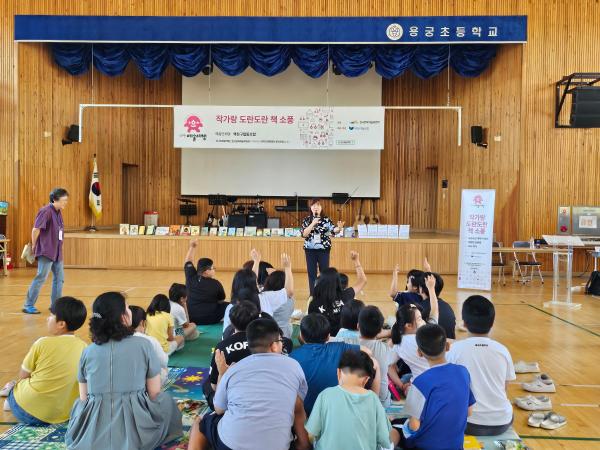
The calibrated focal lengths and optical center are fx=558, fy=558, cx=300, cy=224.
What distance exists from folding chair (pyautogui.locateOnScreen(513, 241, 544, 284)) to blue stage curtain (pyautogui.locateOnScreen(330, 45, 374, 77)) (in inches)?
186

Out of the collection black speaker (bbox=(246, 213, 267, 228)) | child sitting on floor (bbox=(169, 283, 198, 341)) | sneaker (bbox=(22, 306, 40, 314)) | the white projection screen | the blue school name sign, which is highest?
the blue school name sign

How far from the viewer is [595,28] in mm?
10664

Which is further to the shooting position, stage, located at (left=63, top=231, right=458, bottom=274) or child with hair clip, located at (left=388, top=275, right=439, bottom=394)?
stage, located at (left=63, top=231, right=458, bottom=274)

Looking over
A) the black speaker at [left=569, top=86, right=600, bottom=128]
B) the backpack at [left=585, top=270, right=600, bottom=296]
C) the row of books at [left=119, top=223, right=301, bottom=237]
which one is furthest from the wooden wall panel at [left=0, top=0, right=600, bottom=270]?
the backpack at [left=585, top=270, right=600, bottom=296]

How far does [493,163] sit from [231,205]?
22.1ft

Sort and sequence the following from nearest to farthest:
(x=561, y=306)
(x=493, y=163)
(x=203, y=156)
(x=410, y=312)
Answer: (x=410, y=312), (x=561, y=306), (x=493, y=163), (x=203, y=156)

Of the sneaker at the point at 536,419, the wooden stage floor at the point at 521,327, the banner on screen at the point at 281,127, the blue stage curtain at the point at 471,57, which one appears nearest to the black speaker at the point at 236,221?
the wooden stage floor at the point at 521,327

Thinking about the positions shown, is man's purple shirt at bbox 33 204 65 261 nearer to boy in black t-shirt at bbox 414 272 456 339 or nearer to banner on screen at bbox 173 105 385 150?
boy in black t-shirt at bbox 414 272 456 339

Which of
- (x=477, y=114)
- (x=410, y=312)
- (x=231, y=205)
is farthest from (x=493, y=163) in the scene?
(x=410, y=312)

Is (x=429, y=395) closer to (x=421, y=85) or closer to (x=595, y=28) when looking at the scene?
(x=595, y=28)

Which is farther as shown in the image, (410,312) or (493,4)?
(493,4)

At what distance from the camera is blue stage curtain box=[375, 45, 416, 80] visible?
11344 mm

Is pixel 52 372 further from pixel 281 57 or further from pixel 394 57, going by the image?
pixel 394 57

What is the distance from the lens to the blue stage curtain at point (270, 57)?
1153 centimetres
